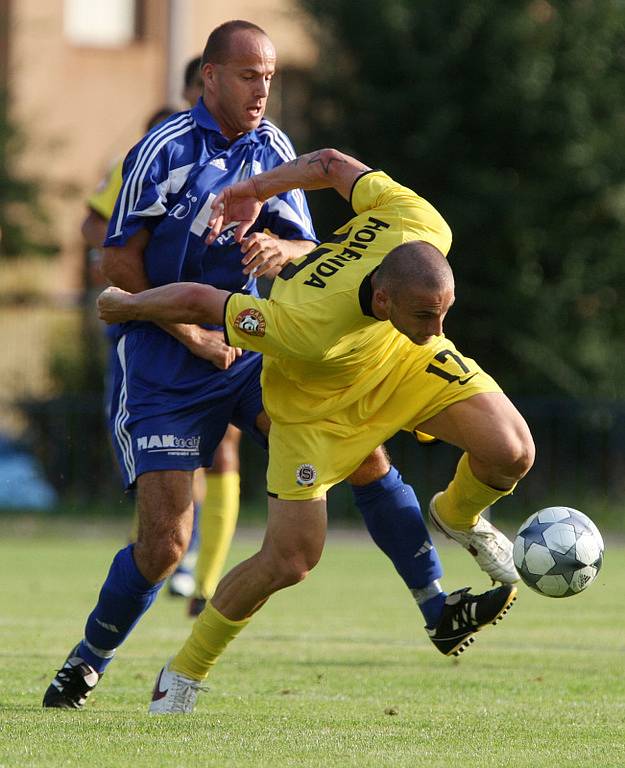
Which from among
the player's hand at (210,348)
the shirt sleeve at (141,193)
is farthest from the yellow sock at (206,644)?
the shirt sleeve at (141,193)

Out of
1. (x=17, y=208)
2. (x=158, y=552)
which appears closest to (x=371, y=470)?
(x=158, y=552)

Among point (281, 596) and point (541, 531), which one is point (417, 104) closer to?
A: point (281, 596)

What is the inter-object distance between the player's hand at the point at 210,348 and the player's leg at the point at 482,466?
848mm

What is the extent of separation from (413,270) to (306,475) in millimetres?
910

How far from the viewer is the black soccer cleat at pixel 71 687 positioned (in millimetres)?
6211

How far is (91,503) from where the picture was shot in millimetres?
20000

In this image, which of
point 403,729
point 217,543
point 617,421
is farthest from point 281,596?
point 617,421

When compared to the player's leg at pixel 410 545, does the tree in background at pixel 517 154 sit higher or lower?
lower

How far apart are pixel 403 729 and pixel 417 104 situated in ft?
51.5

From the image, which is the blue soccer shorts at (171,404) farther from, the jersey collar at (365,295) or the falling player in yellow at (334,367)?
the jersey collar at (365,295)

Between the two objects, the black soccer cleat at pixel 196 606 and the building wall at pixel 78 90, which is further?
the building wall at pixel 78 90

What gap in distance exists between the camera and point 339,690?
667 cm

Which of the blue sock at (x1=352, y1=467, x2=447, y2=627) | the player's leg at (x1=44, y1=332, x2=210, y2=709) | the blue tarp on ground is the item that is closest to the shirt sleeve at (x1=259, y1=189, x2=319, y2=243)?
the player's leg at (x1=44, y1=332, x2=210, y2=709)

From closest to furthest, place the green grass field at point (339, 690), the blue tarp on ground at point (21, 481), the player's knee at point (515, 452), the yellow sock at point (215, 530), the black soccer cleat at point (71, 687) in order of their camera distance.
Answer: the green grass field at point (339, 690), the player's knee at point (515, 452), the black soccer cleat at point (71, 687), the yellow sock at point (215, 530), the blue tarp on ground at point (21, 481)
